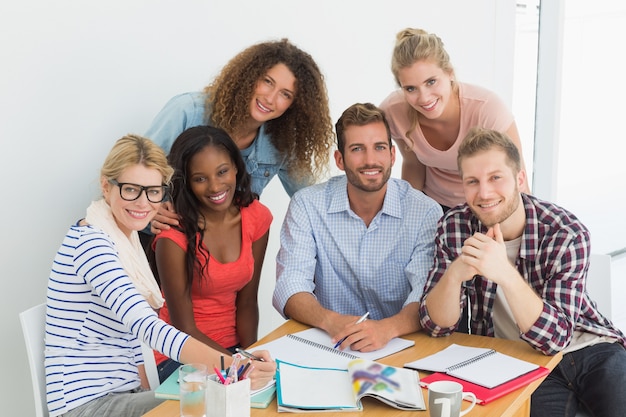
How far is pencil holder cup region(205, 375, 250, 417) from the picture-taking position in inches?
57.9

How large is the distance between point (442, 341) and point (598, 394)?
17.3 inches

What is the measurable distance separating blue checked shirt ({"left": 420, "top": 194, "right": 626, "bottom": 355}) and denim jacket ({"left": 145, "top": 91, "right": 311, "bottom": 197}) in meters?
0.84

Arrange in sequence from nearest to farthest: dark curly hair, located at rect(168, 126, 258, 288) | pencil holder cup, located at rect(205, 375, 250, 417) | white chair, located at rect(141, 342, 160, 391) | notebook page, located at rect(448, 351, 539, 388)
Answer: pencil holder cup, located at rect(205, 375, 250, 417), notebook page, located at rect(448, 351, 539, 388), white chair, located at rect(141, 342, 160, 391), dark curly hair, located at rect(168, 126, 258, 288)

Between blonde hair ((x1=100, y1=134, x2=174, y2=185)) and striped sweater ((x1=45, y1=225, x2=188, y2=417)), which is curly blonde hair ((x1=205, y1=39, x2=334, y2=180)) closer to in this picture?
blonde hair ((x1=100, y1=134, x2=174, y2=185))

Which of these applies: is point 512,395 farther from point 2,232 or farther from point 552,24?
point 552,24

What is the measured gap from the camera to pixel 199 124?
106 inches

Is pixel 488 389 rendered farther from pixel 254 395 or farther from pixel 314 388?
pixel 254 395

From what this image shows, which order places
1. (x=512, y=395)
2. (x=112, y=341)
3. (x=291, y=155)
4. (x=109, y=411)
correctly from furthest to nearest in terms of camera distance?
(x=291, y=155) → (x=112, y=341) → (x=109, y=411) → (x=512, y=395)

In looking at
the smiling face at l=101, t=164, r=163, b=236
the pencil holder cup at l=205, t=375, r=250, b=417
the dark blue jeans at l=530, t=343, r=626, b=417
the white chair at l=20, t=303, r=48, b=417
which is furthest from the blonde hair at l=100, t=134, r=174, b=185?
the dark blue jeans at l=530, t=343, r=626, b=417

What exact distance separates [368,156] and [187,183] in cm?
58

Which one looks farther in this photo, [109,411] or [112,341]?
[112,341]

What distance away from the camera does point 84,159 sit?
265 cm

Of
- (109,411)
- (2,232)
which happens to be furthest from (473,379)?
(2,232)

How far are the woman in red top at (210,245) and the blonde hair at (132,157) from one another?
0.91ft
